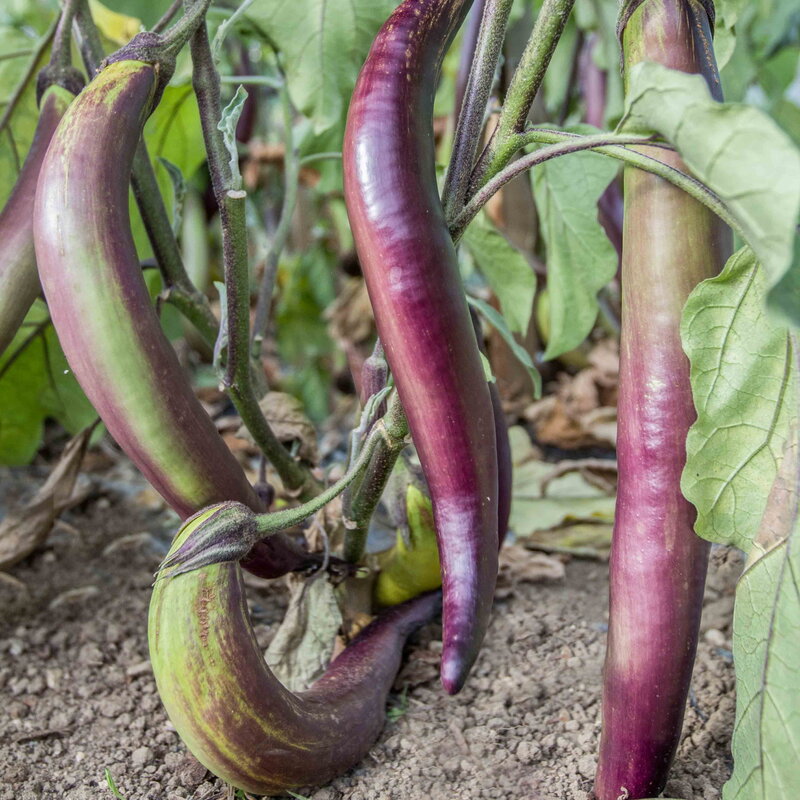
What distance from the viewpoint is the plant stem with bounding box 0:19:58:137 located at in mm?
885

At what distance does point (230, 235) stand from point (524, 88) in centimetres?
23

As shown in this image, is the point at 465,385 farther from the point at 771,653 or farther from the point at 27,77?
the point at 27,77

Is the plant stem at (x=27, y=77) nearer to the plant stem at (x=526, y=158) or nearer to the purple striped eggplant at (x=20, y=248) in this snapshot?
the purple striped eggplant at (x=20, y=248)

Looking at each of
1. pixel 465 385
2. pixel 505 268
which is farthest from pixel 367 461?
pixel 505 268

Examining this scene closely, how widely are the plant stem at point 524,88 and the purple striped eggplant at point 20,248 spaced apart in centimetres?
33

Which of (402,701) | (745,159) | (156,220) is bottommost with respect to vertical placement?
(402,701)

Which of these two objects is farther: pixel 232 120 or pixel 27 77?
pixel 27 77

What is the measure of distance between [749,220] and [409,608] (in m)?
0.54

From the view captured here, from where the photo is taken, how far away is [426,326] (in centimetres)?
53

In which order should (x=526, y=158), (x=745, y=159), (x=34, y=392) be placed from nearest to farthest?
(x=745, y=159) → (x=526, y=158) → (x=34, y=392)

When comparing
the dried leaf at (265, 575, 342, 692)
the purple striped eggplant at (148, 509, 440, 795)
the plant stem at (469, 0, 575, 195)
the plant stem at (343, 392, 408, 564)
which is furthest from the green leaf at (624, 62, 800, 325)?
the dried leaf at (265, 575, 342, 692)

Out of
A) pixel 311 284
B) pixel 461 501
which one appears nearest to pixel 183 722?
pixel 461 501

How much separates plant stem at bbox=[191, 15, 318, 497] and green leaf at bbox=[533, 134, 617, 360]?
372mm

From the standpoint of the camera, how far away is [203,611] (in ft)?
1.83
